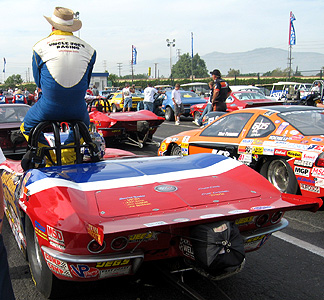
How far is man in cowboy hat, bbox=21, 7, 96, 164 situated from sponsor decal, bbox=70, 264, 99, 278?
190 centimetres

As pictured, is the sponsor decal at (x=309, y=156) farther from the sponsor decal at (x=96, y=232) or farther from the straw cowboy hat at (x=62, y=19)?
the sponsor decal at (x=96, y=232)

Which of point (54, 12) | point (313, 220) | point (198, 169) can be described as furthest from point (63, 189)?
point (313, 220)

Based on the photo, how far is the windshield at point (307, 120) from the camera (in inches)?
207

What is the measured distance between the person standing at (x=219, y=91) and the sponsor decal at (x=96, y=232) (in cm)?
874

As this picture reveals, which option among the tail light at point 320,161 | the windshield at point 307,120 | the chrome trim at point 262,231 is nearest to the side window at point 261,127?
the windshield at point 307,120

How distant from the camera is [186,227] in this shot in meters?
2.51

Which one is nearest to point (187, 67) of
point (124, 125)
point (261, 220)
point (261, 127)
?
point (124, 125)

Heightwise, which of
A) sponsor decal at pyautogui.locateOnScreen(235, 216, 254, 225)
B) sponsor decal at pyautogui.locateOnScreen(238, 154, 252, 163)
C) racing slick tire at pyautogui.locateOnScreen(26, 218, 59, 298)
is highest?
sponsor decal at pyautogui.locateOnScreen(235, 216, 254, 225)

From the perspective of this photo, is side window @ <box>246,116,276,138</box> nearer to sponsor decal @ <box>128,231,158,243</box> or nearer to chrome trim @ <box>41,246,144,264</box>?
sponsor decal @ <box>128,231,158,243</box>

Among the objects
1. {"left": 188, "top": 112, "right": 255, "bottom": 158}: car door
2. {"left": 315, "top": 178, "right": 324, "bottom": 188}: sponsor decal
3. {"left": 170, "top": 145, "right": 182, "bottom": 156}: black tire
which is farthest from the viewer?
{"left": 170, "top": 145, "right": 182, "bottom": 156}: black tire

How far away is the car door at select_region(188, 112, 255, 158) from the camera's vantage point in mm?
5914

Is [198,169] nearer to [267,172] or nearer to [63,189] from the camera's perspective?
[63,189]

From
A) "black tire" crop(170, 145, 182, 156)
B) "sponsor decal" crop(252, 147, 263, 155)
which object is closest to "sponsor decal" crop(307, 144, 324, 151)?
"sponsor decal" crop(252, 147, 263, 155)

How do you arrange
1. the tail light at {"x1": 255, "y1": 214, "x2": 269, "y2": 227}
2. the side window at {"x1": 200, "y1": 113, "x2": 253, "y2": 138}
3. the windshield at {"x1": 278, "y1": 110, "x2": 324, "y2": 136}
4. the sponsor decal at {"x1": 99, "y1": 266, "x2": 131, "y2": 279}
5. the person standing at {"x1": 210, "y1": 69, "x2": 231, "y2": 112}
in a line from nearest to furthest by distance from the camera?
the sponsor decal at {"x1": 99, "y1": 266, "x2": 131, "y2": 279}, the tail light at {"x1": 255, "y1": 214, "x2": 269, "y2": 227}, the windshield at {"x1": 278, "y1": 110, "x2": 324, "y2": 136}, the side window at {"x1": 200, "y1": 113, "x2": 253, "y2": 138}, the person standing at {"x1": 210, "y1": 69, "x2": 231, "y2": 112}
